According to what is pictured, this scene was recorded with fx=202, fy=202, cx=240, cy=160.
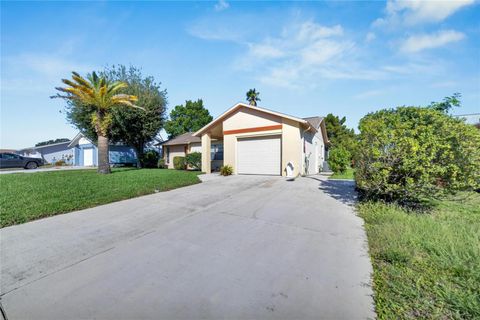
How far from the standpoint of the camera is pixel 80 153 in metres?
26.9

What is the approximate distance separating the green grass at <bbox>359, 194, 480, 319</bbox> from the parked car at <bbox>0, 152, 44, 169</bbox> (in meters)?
28.0

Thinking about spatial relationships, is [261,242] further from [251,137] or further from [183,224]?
[251,137]

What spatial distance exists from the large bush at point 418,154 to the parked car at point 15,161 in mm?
27935

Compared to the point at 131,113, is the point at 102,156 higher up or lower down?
lower down

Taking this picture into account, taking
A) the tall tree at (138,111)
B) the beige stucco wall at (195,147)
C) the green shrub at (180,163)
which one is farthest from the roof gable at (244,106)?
the tall tree at (138,111)

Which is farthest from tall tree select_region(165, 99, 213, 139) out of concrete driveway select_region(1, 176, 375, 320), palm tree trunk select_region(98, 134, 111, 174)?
concrete driveway select_region(1, 176, 375, 320)

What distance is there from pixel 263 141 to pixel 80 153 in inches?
1049

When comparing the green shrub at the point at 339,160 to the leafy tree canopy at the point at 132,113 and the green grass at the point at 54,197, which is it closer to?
the green grass at the point at 54,197

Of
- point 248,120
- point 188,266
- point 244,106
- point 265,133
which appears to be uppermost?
point 244,106

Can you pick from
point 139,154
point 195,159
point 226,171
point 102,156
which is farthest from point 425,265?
point 139,154

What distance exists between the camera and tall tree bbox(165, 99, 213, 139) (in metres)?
36.9

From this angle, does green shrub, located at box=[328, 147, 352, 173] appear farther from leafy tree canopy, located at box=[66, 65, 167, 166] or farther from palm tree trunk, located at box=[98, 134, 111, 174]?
leafy tree canopy, located at box=[66, 65, 167, 166]

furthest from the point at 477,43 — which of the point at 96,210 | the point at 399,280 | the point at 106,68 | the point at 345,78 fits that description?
the point at 106,68

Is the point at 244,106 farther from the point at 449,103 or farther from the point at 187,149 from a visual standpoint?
the point at 449,103
